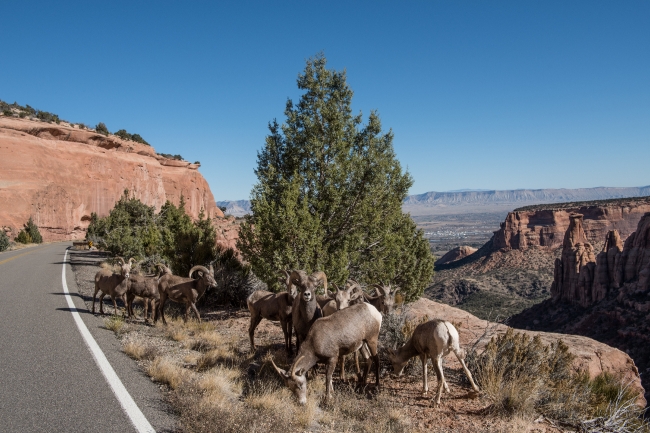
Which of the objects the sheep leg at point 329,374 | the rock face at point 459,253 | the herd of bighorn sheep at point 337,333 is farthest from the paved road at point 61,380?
the rock face at point 459,253

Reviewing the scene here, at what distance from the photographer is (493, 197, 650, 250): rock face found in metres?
98.9

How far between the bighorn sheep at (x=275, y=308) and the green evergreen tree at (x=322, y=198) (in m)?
2.44

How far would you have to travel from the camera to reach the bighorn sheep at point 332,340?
5785 mm

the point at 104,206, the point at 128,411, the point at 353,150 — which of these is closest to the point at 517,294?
the point at 353,150

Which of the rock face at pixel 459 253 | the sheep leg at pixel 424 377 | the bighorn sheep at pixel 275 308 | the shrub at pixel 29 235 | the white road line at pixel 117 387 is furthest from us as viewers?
the rock face at pixel 459 253

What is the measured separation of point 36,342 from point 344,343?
6099 mm

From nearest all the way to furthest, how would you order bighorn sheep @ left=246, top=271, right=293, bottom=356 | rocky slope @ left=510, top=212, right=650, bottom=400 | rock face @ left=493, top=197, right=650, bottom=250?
1. bighorn sheep @ left=246, top=271, right=293, bottom=356
2. rocky slope @ left=510, top=212, right=650, bottom=400
3. rock face @ left=493, top=197, right=650, bottom=250

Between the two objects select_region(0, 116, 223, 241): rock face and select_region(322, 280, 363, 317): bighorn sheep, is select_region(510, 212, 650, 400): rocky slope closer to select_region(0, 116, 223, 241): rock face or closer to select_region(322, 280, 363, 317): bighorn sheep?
select_region(322, 280, 363, 317): bighorn sheep

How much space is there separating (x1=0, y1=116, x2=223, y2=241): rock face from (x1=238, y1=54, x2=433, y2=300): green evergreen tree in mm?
53447

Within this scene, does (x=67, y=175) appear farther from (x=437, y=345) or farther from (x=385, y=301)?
(x=437, y=345)

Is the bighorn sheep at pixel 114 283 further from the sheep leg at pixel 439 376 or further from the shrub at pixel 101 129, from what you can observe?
the shrub at pixel 101 129

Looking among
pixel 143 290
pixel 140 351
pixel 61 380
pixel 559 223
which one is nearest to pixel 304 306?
pixel 140 351

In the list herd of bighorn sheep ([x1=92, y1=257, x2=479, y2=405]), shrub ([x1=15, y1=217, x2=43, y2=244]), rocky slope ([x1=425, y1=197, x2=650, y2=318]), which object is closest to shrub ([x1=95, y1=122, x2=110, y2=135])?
shrub ([x1=15, y1=217, x2=43, y2=244])

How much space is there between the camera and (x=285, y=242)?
11703 mm
